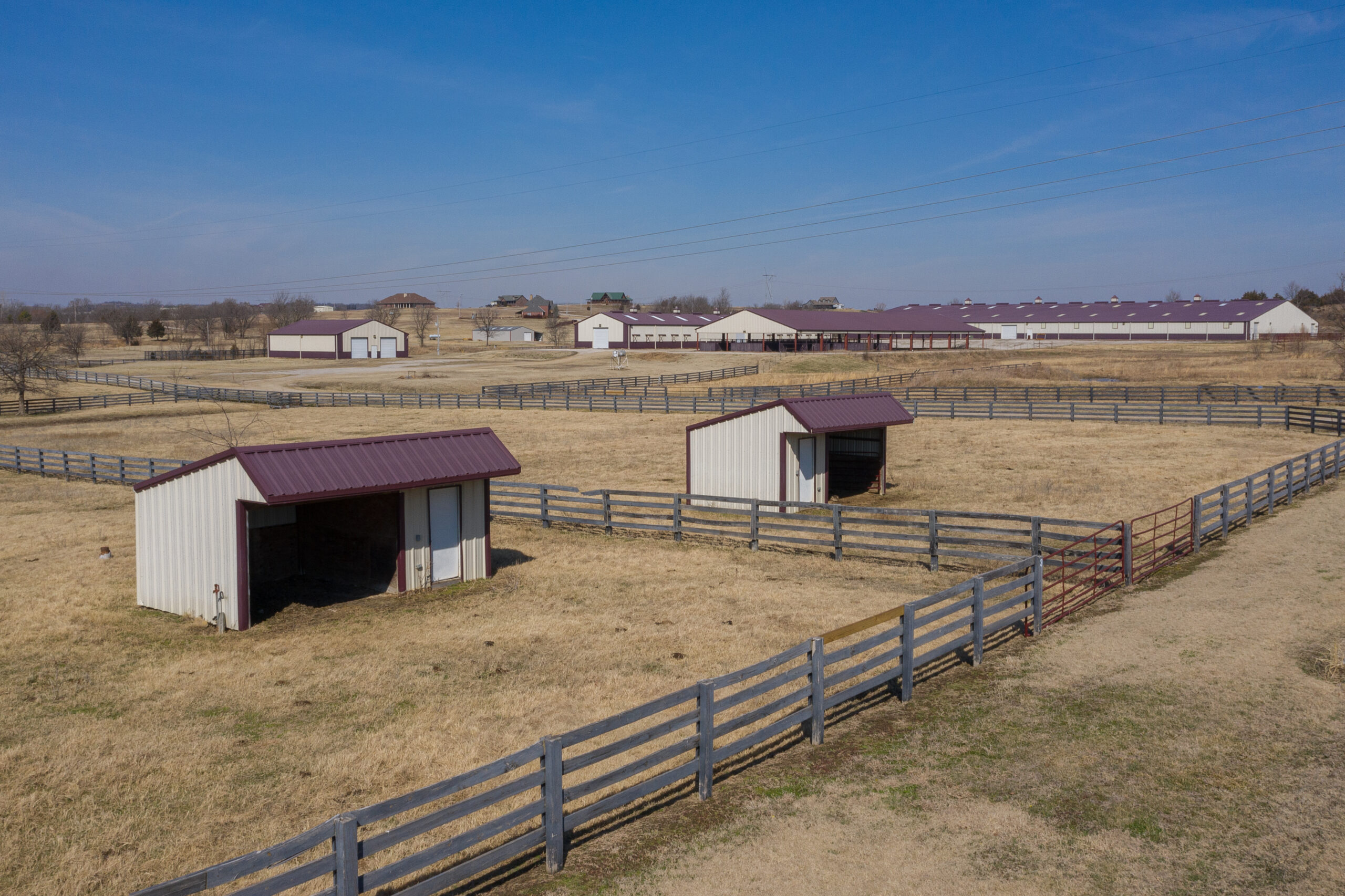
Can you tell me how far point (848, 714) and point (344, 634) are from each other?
28.5ft

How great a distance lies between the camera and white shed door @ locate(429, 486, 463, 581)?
19.5 meters

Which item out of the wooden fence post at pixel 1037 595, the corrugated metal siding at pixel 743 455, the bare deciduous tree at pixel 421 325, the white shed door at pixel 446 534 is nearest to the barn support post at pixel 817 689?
the wooden fence post at pixel 1037 595

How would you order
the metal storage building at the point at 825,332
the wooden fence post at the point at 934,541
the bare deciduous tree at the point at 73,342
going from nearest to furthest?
the wooden fence post at the point at 934,541, the bare deciduous tree at the point at 73,342, the metal storage building at the point at 825,332

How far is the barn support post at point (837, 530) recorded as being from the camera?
69.3ft

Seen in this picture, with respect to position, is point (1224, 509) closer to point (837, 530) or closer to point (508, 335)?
point (837, 530)

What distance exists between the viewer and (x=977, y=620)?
44.0 ft

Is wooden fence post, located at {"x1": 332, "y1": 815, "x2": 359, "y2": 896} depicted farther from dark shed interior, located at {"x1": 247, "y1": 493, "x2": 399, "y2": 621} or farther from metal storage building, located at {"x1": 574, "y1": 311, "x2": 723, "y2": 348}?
metal storage building, located at {"x1": 574, "y1": 311, "x2": 723, "y2": 348}

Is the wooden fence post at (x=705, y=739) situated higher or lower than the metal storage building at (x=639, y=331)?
lower

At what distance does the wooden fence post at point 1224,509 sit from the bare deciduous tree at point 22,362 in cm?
6129

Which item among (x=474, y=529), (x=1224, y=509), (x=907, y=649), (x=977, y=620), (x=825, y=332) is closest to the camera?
(x=907, y=649)

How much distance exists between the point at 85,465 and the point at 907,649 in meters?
34.8

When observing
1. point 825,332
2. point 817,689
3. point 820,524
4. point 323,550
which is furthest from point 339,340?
point 817,689

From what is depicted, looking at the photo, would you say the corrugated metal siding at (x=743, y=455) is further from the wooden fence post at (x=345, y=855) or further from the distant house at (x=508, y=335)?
the distant house at (x=508, y=335)

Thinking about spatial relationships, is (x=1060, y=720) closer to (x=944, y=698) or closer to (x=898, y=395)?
(x=944, y=698)
